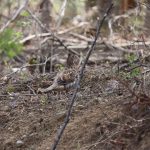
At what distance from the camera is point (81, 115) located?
459cm

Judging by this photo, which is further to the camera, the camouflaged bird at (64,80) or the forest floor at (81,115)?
the camouflaged bird at (64,80)

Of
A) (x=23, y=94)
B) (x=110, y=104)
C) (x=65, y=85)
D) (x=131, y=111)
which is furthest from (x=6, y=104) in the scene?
(x=131, y=111)

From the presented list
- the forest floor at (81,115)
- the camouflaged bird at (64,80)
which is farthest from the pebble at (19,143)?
the camouflaged bird at (64,80)

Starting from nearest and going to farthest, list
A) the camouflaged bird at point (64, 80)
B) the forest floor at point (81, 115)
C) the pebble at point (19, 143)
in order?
the forest floor at point (81, 115) → the pebble at point (19, 143) → the camouflaged bird at point (64, 80)

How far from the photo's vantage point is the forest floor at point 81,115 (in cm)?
388

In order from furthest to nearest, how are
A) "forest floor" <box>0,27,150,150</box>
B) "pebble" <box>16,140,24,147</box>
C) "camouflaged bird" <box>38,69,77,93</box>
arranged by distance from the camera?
"camouflaged bird" <box>38,69,77,93</box>
"pebble" <box>16,140,24,147</box>
"forest floor" <box>0,27,150,150</box>

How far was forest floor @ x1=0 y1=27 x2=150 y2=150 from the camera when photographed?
12.7 feet

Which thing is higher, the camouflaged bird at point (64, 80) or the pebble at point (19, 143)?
the camouflaged bird at point (64, 80)

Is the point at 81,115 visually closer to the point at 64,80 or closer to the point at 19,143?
the point at 19,143

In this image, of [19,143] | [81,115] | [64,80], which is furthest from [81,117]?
[64,80]

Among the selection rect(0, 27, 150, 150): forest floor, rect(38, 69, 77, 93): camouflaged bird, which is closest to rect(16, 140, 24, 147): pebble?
rect(0, 27, 150, 150): forest floor

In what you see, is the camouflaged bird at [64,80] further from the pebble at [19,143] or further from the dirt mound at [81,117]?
the pebble at [19,143]

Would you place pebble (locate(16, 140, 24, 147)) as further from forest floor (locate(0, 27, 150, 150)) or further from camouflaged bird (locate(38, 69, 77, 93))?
camouflaged bird (locate(38, 69, 77, 93))

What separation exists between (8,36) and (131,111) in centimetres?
198
